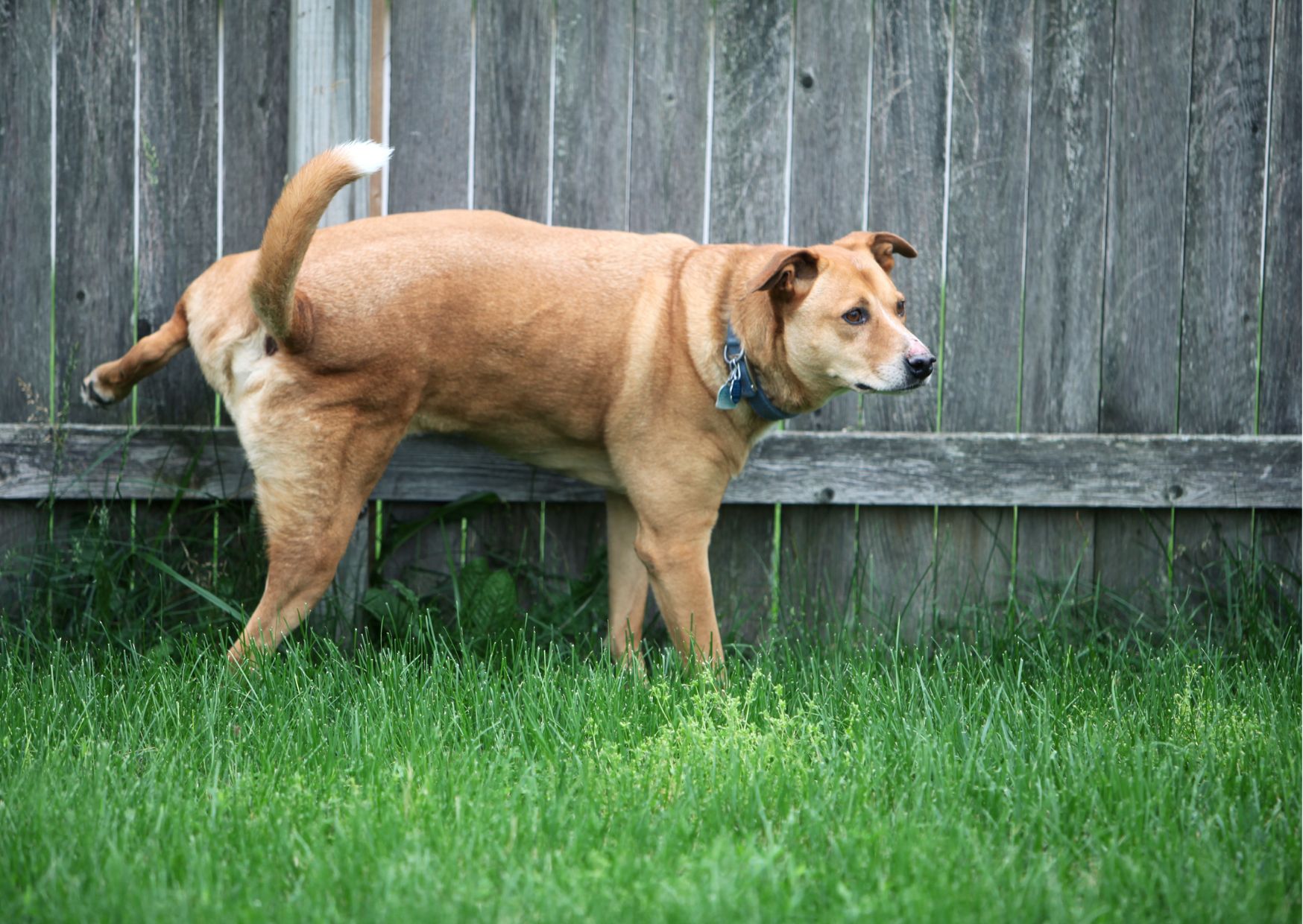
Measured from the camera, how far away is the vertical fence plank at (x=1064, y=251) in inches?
167

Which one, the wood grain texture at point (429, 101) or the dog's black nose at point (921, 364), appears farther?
the wood grain texture at point (429, 101)

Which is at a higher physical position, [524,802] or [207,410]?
[207,410]

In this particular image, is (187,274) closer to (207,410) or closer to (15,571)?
(207,410)

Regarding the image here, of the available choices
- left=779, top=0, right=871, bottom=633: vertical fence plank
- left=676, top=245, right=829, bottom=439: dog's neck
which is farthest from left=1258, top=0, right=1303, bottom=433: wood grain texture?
left=676, top=245, right=829, bottom=439: dog's neck

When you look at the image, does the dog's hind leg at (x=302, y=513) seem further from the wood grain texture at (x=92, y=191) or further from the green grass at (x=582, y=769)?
the wood grain texture at (x=92, y=191)

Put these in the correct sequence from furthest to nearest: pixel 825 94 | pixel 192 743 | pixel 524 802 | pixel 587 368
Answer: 1. pixel 825 94
2. pixel 587 368
3. pixel 192 743
4. pixel 524 802

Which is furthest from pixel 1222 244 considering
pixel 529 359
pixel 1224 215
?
pixel 529 359

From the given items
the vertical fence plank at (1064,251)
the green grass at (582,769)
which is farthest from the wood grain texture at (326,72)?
the vertical fence plank at (1064,251)

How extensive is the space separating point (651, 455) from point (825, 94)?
1539mm

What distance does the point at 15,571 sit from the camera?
3.83 meters

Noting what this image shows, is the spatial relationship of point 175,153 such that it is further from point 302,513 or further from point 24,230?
point 302,513

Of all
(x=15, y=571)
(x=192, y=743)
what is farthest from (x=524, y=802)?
(x=15, y=571)

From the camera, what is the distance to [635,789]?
8.20 feet

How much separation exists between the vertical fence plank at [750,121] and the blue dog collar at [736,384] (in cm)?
75
